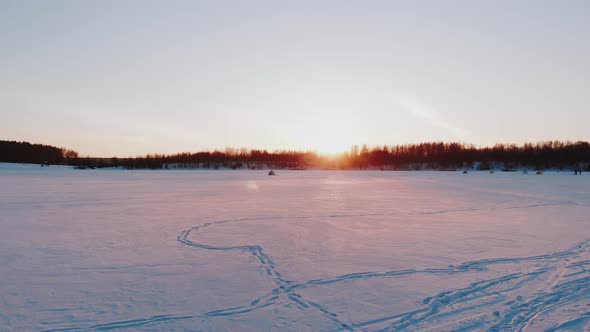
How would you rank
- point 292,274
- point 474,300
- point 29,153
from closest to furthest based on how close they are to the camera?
point 474,300 → point 292,274 → point 29,153

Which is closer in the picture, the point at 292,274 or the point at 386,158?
the point at 292,274

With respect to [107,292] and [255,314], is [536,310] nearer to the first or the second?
[255,314]

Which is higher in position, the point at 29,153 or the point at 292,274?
the point at 29,153

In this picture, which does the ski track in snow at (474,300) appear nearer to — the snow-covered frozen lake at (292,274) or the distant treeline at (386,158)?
Result: the snow-covered frozen lake at (292,274)

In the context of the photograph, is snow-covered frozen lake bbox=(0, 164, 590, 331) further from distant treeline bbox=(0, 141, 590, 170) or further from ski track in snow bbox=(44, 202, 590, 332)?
distant treeline bbox=(0, 141, 590, 170)

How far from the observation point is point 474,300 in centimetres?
371

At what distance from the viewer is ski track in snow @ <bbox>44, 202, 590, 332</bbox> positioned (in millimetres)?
3180

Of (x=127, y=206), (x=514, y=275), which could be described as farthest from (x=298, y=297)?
(x=127, y=206)

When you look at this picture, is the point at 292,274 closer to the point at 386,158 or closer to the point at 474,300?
the point at 474,300

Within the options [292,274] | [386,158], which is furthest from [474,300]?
[386,158]

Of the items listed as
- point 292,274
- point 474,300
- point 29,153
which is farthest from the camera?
point 29,153

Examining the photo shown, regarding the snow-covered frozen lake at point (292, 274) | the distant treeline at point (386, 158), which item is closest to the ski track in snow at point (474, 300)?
the snow-covered frozen lake at point (292, 274)

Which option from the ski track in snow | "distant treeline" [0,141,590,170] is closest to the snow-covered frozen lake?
the ski track in snow

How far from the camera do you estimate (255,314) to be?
338cm
